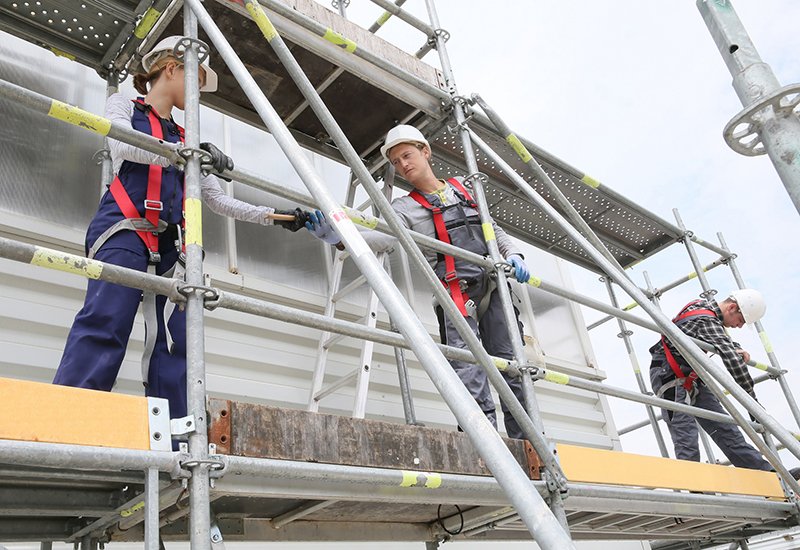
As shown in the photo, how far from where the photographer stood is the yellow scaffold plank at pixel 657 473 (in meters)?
3.14

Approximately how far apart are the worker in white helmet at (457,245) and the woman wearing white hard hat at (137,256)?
86 cm

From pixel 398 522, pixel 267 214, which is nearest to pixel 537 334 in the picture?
pixel 398 522

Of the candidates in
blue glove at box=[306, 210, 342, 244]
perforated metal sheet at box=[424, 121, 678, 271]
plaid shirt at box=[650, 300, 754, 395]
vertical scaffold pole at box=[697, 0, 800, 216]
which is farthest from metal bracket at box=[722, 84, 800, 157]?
plaid shirt at box=[650, 300, 754, 395]

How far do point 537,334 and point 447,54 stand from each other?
2.95m

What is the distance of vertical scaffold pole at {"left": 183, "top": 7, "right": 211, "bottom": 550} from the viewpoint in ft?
6.33

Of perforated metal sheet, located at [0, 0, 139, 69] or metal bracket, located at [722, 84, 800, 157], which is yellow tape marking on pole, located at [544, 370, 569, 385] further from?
perforated metal sheet, located at [0, 0, 139, 69]

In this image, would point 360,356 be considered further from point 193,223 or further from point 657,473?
point 193,223

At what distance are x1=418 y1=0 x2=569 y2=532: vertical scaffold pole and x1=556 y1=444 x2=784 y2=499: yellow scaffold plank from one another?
21 cm

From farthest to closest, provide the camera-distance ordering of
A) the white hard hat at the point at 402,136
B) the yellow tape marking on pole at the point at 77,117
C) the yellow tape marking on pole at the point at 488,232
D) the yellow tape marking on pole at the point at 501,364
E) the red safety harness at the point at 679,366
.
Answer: the red safety harness at the point at 679,366 < the white hard hat at the point at 402,136 < the yellow tape marking on pole at the point at 488,232 < the yellow tape marking on pole at the point at 501,364 < the yellow tape marking on pole at the point at 77,117

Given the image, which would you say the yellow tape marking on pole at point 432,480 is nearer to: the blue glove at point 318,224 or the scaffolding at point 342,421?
the scaffolding at point 342,421

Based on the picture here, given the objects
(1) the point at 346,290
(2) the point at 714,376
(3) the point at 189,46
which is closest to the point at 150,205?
(3) the point at 189,46

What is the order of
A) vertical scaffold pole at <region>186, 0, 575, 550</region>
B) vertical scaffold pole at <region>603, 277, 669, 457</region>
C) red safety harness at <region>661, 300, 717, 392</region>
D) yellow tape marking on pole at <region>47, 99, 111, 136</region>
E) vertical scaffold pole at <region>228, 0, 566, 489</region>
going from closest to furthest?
vertical scaffold pole at <region>186, 0, 575, 550</region> < vertical scaffold pole at <region>228, 0, 566, 489</region> < yellow tape marking on pole at <region>47, 99, 111, 136</region> < red safety harness at <region>661, 300, 717, 392</region> < vertical scaffold pole at <region>603, 277, 669, 457</region>

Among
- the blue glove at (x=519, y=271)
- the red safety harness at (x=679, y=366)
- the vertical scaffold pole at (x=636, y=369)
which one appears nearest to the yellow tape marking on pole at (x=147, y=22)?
the blue glove at (x=519, y=271)

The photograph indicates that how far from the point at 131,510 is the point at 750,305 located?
218 inches
